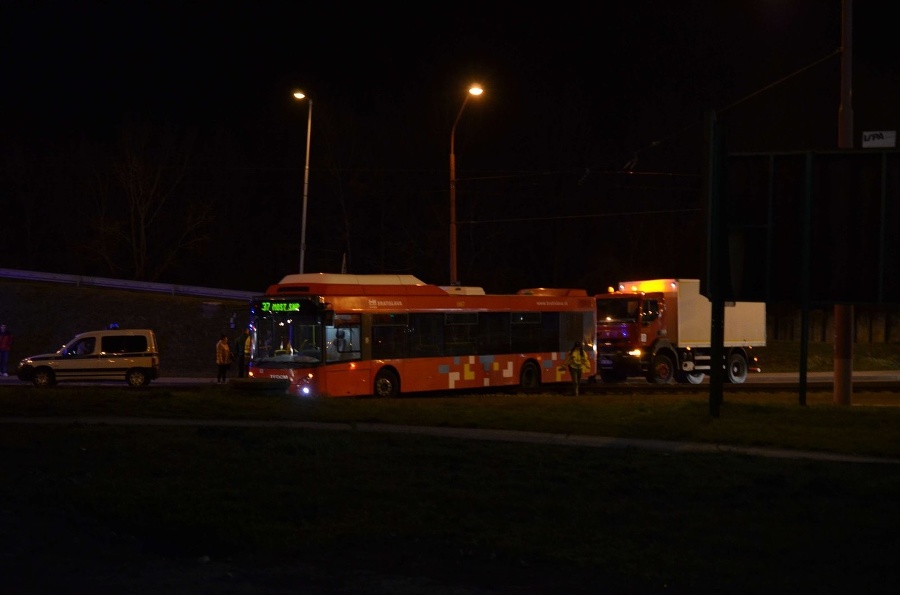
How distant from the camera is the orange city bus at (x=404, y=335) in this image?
23812 millimetres

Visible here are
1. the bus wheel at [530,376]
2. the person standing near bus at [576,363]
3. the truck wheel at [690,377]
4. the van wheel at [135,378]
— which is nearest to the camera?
the person standing near bus at [576,363]

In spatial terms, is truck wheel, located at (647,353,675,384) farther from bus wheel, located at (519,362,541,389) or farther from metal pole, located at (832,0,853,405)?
metal pole, located at (832,0,853,405)

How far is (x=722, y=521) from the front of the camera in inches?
366

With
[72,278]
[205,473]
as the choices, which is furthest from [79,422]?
[72,278]

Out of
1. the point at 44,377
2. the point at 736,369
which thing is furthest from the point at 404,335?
the point at 736,369

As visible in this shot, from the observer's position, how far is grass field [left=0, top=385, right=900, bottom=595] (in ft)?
24.8

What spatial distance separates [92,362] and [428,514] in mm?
22951

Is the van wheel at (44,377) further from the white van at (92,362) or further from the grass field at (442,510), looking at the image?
the grass field at (442,510)

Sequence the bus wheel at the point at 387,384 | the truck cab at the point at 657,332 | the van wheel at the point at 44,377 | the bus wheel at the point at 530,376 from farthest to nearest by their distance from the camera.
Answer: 1. the truck cab at the point at 657,332
2. the van wheel at the point at 44,377
3. the bus wheel at the point at 530,376
4. the bus wheel at the point at 387,384

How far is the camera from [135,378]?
30.3 metres

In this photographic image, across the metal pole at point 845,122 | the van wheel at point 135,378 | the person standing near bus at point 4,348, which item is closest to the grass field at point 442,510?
the metal pole at point 845,122

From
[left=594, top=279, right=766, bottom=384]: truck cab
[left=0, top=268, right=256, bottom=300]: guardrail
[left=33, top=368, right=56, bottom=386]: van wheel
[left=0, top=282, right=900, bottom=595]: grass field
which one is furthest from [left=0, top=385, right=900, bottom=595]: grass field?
[left=0, top=268, right=256, bottom=300]: guardrail

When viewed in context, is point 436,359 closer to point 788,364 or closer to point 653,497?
point 653,497

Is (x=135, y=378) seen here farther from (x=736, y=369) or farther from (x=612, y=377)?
(x=736, y=369)
